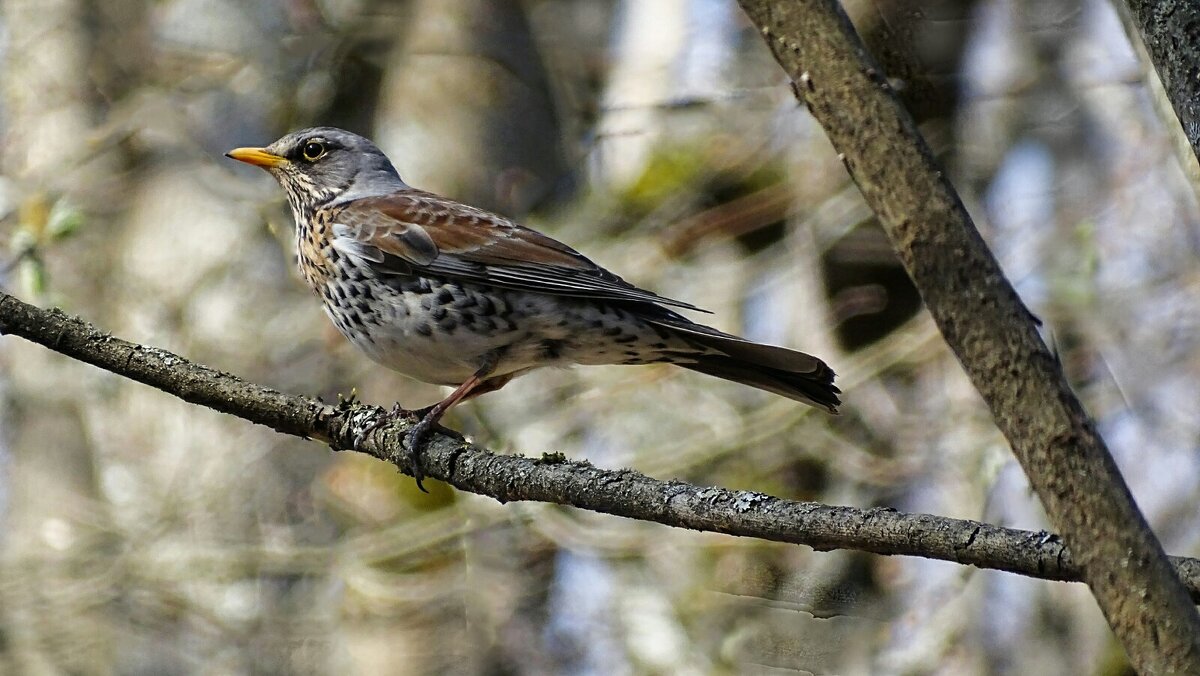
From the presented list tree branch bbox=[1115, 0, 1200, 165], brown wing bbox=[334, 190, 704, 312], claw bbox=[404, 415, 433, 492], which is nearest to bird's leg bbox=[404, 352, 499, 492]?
claw bbox=[404, 415, 433, 492]

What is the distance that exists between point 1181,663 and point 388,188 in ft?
14.9

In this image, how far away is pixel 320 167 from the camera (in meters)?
5.80

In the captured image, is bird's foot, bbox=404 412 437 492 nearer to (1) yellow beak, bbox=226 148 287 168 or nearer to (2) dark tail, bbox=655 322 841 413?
(2) dark tail, bbox=655 322 841 413

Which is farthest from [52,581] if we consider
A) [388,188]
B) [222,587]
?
[388,188]

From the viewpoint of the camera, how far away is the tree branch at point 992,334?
188 centimetres

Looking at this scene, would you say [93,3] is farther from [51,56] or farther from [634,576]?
[634,576]

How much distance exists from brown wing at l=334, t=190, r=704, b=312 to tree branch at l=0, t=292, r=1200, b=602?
0.88 meters

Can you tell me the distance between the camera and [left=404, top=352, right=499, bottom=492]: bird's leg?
13.0ft

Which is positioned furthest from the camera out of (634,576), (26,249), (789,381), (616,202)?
(616,202)

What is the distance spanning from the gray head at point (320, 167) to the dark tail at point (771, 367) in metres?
Result: 1.93

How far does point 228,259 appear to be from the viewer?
898 centimetres

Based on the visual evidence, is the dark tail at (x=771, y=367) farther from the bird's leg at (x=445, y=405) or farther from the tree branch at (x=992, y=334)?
the tree branch at (x=992, y=334)

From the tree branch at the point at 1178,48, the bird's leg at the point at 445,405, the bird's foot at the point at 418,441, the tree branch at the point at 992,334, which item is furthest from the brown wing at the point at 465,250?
the tree branch at the point at 992,334

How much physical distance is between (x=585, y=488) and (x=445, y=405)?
1191 millimetres
